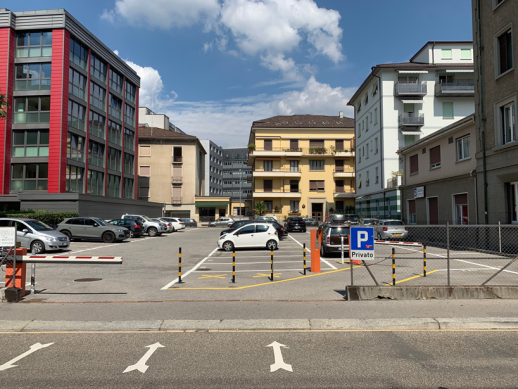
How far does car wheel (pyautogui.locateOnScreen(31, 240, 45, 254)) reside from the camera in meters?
18.0

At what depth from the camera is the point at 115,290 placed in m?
10.6

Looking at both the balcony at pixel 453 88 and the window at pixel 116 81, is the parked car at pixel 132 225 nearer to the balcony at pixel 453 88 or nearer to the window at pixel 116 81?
the window at pixel 116 81

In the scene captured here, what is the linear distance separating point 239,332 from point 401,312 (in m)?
3.27

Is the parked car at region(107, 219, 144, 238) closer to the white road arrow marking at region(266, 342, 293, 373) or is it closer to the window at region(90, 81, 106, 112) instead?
the window at region(90, 81, 106, 112)

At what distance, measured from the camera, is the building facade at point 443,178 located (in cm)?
2234

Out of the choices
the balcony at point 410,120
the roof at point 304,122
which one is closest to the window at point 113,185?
the roof at point 304,122

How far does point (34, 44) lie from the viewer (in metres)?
33.9

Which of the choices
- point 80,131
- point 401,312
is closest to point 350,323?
point 401,312

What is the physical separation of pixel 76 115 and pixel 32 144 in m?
4.58

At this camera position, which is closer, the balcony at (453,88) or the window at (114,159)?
the balcony at (453,88)

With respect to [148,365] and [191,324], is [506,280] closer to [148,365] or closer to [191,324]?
[191,324]

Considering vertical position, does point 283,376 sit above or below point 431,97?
below

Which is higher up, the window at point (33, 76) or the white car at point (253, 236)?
the window at point (33, 76)

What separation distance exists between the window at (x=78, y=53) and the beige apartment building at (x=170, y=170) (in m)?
25.6
